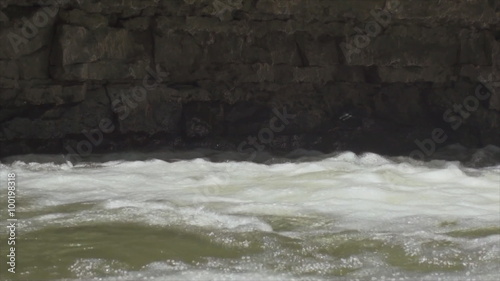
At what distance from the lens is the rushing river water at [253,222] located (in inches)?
130

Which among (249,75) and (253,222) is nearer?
(253,222)

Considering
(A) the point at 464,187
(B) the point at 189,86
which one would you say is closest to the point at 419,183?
(A) the point at 464,187

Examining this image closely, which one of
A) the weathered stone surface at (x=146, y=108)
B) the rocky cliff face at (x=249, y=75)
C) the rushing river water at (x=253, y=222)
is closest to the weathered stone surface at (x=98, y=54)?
the rocky cliff face at (x=249, y=75)

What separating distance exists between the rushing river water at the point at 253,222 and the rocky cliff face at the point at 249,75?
3.97 feet

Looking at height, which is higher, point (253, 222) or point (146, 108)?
point (146, 108)

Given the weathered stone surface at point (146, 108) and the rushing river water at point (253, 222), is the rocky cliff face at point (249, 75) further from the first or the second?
the rushing river water at point (253, 222)

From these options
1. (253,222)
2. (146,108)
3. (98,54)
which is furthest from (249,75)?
(253,222)

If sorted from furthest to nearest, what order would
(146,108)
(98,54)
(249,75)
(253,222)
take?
(249,75), (146,108), (98,54), (253,222)

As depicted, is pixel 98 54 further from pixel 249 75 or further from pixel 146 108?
pixel 249 75

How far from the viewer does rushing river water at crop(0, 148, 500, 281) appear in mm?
3312

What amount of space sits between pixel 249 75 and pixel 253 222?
3.79m

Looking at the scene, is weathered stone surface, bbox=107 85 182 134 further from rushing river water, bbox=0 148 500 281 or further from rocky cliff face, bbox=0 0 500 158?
rushing river water, bbox=0 148 500 281

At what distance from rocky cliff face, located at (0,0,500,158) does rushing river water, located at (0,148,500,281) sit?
1.21 meters

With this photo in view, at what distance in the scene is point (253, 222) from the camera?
13.5ft
